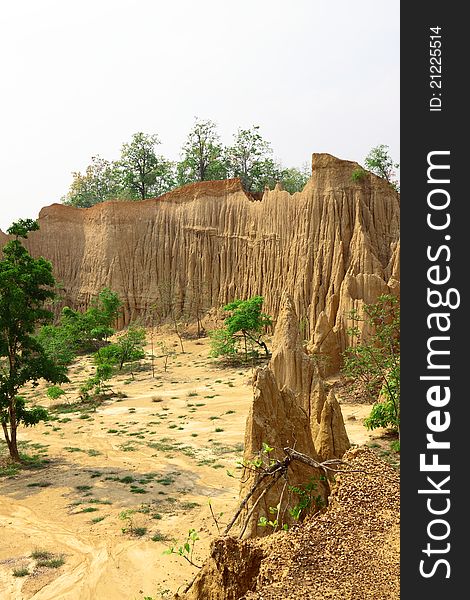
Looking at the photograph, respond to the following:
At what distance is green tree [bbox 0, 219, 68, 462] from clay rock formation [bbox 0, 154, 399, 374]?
459 inches

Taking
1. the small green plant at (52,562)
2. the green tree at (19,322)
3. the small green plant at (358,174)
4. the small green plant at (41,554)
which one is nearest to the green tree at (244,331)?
the small green plant at (358,174)

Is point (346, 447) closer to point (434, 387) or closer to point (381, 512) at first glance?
point (381, 512)

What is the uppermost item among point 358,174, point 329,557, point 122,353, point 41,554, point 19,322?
point 358,174

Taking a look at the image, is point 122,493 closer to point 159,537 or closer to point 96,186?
point 159,537

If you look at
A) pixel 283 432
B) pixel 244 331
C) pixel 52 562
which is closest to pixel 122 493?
pixel 52 562

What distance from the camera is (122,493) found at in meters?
12.1

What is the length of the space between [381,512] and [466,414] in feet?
4.48

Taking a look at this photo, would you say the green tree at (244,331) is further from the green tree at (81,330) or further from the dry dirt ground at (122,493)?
the green tree at (81,330)

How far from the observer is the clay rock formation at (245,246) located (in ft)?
86.1

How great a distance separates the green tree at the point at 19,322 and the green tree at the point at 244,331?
13.7 m

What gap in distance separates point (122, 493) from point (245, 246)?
2470 centimetres

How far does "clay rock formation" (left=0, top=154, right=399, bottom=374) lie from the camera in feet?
86.1

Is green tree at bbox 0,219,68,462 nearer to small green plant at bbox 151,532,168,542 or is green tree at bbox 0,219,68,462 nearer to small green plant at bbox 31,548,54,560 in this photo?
small green plant at bbox 31,548,54,560

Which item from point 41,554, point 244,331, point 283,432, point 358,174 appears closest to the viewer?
point 283,432
